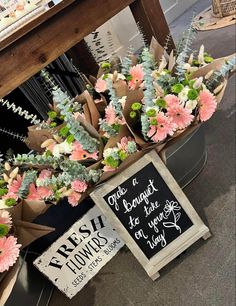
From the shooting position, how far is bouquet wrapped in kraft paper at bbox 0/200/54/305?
44.2 inches

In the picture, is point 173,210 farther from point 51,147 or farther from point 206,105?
point 51,147

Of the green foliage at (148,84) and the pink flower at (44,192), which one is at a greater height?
the green foliage at (148,84)

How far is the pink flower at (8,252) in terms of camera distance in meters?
1.10

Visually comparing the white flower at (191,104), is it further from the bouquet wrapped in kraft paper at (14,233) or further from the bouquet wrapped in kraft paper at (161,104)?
the bouquet wrapped in kraft paper at (14,233)

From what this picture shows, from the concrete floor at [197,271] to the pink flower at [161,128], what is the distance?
540 mm

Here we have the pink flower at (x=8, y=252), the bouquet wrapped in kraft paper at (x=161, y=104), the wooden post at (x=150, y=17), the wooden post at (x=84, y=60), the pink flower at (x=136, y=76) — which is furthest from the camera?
the wooden post at (x=84, y=60)

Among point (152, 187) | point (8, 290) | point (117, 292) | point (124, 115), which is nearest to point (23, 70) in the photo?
point (124, 115)

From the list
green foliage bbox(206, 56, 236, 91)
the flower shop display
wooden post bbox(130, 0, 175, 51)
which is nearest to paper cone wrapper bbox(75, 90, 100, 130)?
the flower shop display

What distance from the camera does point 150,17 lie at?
1.72 metres

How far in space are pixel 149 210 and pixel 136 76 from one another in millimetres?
538

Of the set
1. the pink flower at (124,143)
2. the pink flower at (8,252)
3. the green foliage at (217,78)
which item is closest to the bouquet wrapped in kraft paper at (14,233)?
the pink flower at (8,252)

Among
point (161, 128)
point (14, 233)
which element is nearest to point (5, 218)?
point (14, 233)

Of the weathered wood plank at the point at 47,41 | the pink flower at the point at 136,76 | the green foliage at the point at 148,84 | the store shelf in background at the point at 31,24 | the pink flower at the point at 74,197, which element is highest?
the store shelf in background at the point at 31,24

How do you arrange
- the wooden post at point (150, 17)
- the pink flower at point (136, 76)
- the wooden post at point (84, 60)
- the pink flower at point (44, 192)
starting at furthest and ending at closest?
1. the wooden post at point (84, 60)
2. the wooden post at point (150, 17)
3. the pink flower at point (136, 76)
4. the pink flower at point (44, 192)
